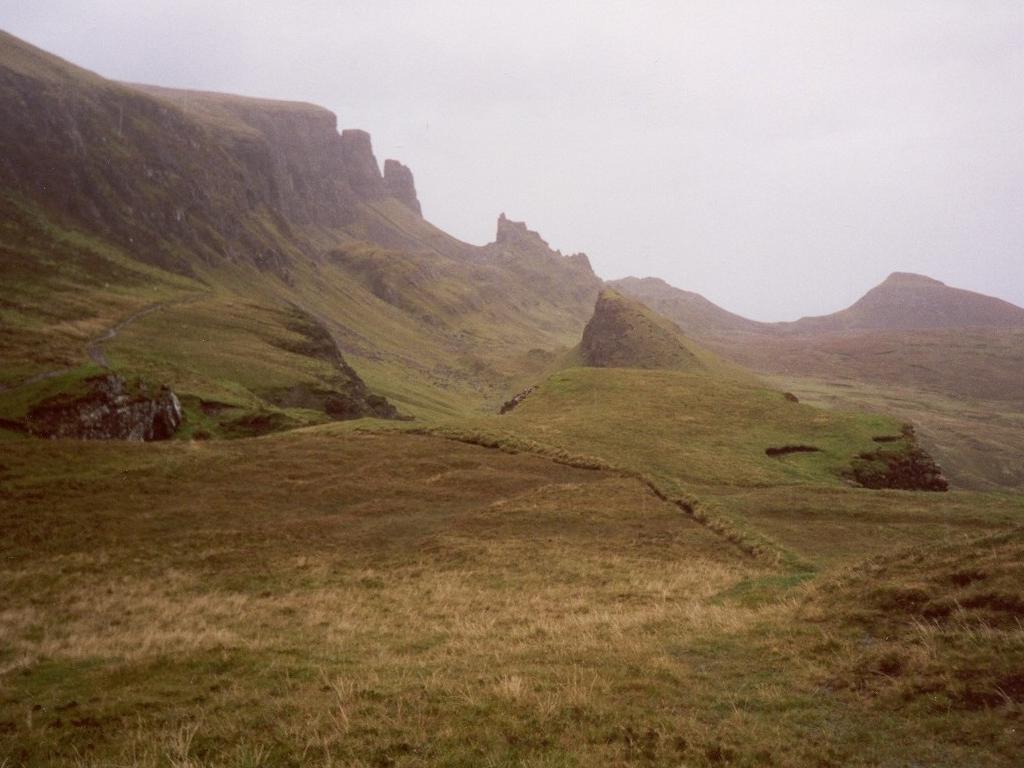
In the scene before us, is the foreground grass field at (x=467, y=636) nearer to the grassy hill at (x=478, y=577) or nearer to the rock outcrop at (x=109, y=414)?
the grassy hill at (x=478, y=577)

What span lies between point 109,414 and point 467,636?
42235mm

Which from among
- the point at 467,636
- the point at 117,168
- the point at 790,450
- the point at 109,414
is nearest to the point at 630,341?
the point at 790,450

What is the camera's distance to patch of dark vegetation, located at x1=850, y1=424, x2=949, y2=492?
5209 centimetres

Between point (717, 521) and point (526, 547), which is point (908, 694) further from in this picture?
point (717, 521)

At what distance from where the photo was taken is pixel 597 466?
48.5 meters

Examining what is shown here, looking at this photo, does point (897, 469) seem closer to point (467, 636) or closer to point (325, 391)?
point (467, 636)

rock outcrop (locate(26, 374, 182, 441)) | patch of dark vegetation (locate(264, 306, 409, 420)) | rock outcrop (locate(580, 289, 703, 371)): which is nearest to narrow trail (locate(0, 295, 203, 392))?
rock outcrop (locate(26, 374, 182, 441))

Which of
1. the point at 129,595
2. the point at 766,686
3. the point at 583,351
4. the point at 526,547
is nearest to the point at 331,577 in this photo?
the point at 129,595

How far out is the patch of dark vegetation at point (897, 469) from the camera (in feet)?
171

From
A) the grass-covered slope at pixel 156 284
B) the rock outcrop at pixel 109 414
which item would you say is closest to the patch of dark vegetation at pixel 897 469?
the grass-covered slope at pixel 156 284

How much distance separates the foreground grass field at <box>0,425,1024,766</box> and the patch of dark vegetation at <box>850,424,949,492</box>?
14.9 m

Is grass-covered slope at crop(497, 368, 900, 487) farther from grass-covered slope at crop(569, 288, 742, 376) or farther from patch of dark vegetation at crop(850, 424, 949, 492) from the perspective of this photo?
grass-covered slope at crop(569, 288, 742, 376)

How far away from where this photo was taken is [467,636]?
17641 mm

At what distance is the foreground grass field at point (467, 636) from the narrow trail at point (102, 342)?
15.6 metres
